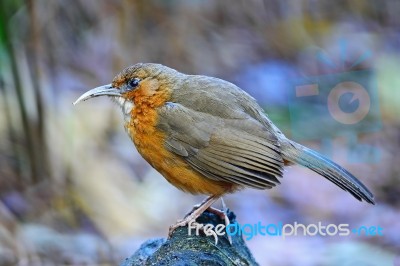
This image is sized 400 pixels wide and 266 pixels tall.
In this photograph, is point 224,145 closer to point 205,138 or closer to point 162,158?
point 205,138

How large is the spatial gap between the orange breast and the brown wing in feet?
0.11

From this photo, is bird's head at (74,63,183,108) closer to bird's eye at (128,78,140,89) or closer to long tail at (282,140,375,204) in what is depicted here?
bird's eye at (128,78,140,89)

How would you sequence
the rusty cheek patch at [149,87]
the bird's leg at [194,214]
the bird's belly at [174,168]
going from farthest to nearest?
the rusty cheek patch at [149,87] < the bird's belly at [174,168] < the bird's leg at [194,214]

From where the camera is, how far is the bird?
3.76 metres

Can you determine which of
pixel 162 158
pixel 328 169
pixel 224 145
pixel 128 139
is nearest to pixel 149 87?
pixel 162 158

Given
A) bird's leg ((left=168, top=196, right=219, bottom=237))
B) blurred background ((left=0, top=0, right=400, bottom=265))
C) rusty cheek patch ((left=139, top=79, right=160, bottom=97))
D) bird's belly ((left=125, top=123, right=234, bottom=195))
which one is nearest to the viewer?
bird's leg ((left=168, top=196, right=219, bottom=237))

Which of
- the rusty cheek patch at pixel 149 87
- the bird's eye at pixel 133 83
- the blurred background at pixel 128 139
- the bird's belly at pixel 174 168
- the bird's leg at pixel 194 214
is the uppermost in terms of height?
the blurred background at pixel 128 139

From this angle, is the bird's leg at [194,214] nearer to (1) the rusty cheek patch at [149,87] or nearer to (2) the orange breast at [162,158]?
(2) the orange breast at [162,158]

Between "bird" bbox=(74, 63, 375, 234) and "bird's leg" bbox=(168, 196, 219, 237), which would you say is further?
"bird" bbox=(74, 63, 375, 234)

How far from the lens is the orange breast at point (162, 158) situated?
3.84 meters

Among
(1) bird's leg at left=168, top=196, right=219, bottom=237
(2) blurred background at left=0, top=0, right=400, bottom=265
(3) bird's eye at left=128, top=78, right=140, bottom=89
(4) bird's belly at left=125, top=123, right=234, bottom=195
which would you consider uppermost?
(2) blurred background at left=0, top=0, right=400, bottom=265

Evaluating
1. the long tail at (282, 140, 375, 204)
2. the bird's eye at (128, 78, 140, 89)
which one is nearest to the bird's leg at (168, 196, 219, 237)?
the long tail at (282, 140, 375, 204)

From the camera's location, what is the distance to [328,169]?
3.77m

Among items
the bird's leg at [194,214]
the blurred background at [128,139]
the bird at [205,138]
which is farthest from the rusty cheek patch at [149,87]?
the blurred background at [128,139]
